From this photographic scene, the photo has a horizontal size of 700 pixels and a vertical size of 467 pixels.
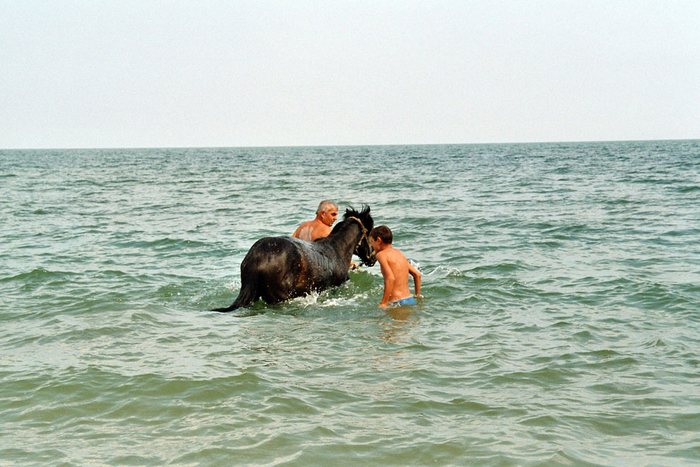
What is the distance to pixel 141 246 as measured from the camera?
16.2 metres

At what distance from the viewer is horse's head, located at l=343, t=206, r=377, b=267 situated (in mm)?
11281

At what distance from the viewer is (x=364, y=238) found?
37.1 ft

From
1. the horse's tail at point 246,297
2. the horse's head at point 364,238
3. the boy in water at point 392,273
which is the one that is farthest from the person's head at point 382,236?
the horse's tail at point 246,297

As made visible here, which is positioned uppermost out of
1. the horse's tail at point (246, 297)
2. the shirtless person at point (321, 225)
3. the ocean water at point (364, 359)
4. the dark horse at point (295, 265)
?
the shirtless person at point (321, 225)

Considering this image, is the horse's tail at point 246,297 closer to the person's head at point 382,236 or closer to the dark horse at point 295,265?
the dark horse at point 295,265

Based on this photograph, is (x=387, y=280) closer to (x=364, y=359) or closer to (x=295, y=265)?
(x=295, y=265)

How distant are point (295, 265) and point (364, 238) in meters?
1.94

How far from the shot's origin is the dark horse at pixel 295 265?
9.40 metres

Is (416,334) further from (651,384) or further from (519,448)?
(519,448)

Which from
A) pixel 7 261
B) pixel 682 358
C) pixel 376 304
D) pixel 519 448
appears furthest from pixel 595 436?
pixel 7 261

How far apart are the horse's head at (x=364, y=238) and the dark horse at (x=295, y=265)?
0.06 m

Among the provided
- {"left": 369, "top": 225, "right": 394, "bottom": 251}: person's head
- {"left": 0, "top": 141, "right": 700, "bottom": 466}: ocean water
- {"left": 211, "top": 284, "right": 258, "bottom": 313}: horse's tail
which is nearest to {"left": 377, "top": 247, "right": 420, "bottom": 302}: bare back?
{"left": 369, "top": 225, "right": 394, "bottom": 251}: person's head

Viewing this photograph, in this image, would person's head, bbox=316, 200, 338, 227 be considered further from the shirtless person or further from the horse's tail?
the horse's tail

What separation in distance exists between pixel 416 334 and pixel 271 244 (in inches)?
96.9
